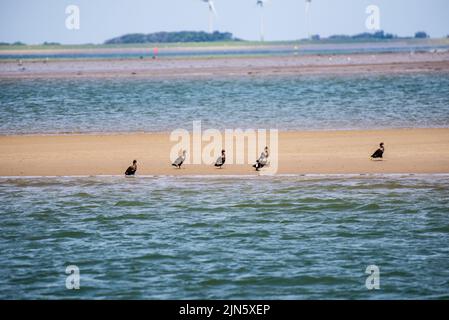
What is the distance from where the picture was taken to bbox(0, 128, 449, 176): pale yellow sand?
2305cm

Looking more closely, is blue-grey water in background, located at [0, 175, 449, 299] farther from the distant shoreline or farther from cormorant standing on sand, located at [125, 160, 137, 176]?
the distant shoreline

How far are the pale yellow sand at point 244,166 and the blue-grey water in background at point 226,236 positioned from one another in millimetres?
926

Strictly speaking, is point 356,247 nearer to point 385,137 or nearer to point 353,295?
point 353,295

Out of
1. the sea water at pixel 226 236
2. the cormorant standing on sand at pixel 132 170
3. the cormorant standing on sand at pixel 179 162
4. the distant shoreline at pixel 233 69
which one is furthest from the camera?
the distant shoreline at pixel 233 69

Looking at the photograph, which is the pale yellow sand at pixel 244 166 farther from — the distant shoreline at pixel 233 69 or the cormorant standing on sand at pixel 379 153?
the distant shoreline at pixel 233 69

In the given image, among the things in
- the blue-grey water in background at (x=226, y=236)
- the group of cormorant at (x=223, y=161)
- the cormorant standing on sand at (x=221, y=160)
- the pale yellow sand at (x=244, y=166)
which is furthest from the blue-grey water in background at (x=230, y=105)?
the blue-grey water in background at (x=226, y=236)

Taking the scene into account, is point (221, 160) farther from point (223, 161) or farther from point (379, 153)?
point (379, 153)

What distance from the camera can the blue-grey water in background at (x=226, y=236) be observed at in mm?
13625

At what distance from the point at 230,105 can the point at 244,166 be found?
68.8ft

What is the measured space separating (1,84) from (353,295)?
6074 centimetres

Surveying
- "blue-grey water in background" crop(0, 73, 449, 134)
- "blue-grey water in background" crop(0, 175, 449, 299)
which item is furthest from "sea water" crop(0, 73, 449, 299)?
"blue-grey water in background" crop(0, 73, 449, 134)

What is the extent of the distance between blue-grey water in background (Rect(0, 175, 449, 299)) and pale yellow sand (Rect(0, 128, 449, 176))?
93 centimetres

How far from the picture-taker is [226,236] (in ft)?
54.5
